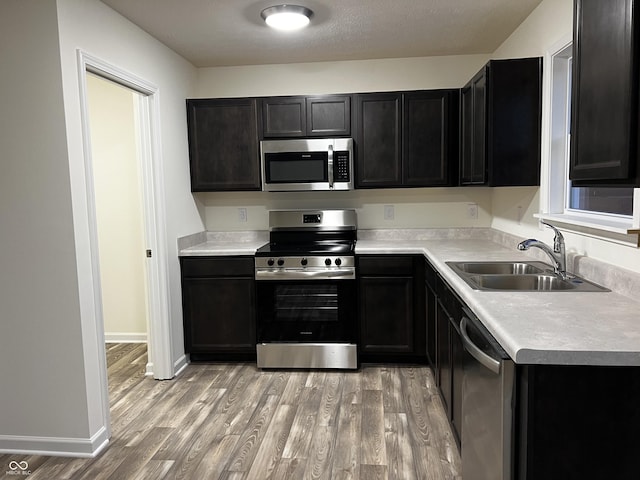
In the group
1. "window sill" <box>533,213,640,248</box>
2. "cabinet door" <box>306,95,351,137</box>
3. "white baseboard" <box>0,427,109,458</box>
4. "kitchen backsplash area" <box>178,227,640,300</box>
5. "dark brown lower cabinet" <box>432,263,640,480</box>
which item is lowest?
"white baseboard" <box>0,427,109,458</box>

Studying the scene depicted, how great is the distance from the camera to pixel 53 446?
2.37m

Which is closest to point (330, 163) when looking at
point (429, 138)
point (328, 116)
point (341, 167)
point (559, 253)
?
point (341, 167)

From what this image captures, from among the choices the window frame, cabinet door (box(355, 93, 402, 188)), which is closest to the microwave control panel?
cabinet door (box(355, 93, 402, 188))

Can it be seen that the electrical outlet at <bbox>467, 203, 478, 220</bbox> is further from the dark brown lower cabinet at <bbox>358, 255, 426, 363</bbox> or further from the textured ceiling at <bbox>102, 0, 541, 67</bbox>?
the textured ceiling at <bbox>102, 0, 541, 67</bbox>

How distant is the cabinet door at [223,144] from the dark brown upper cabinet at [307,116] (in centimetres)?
14

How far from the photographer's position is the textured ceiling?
104 inches

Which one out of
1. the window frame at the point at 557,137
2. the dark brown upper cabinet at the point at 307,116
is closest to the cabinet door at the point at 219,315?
the dark brown upper cabinet at the point at 307,116

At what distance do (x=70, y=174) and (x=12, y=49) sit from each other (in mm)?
647

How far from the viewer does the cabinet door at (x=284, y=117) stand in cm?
363

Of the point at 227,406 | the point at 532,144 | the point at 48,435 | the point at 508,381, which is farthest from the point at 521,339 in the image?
the point at 48,435

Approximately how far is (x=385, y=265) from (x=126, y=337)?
98.4 inches

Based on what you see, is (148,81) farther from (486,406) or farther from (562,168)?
(486,406)

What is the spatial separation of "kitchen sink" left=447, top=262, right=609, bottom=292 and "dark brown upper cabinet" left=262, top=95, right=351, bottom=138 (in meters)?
1.58

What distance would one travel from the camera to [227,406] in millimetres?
2879
